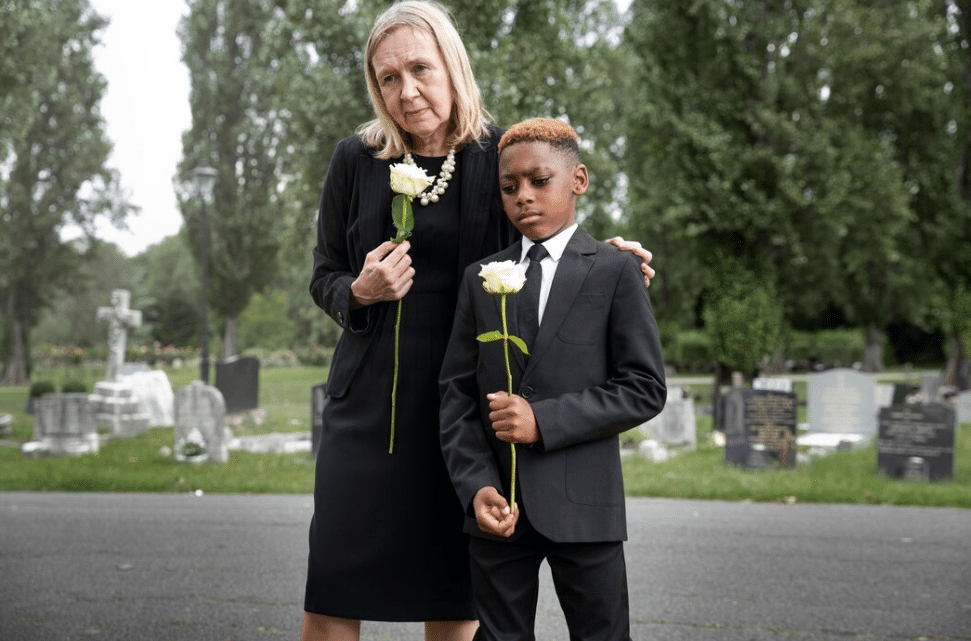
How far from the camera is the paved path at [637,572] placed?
4.66 metres

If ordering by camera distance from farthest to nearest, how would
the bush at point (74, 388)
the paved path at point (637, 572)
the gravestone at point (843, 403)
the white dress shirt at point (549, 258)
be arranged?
the bush at point (74, 388) → the gravestone at point (843, 403) → the paved path at point (637, 572) → the white dress shirt at point (549, 258)

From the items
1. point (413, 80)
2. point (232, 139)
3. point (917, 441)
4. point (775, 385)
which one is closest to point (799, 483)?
point (917, 441)

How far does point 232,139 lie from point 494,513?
30987 millimetres

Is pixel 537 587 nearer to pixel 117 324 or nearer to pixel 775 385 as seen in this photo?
pixel 775 385

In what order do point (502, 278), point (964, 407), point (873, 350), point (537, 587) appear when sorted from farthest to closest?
point (873, 350), point (964, 407), point (537, 587), point (502, 278)

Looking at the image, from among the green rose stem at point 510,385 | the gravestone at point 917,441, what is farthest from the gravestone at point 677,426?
the green rose stem at point 510,385

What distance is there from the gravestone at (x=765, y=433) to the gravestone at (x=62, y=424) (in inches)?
338

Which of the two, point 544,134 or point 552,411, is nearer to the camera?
point 552,411

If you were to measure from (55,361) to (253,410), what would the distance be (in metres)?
25.9

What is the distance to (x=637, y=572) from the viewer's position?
5.89 meters

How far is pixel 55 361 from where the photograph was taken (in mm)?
38969

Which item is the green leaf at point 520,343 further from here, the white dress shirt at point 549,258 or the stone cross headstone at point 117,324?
the stone cross headstone at point 117,324

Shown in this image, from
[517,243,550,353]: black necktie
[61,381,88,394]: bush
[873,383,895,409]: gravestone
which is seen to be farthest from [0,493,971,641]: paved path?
[873,383,895,409]: gravestone

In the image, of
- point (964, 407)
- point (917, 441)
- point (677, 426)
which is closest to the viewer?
point (917, 441)
